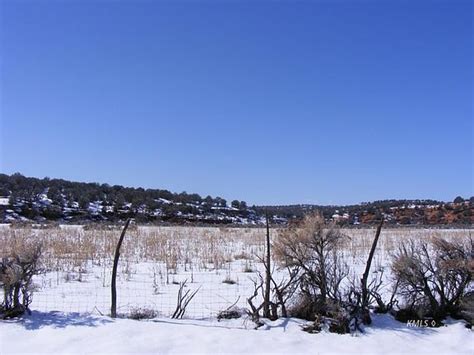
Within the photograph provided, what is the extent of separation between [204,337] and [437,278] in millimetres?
4461

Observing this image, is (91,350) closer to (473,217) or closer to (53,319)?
(53,319)

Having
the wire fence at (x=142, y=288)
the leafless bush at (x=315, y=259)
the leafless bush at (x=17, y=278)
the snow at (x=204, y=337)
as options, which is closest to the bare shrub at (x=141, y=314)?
the wire fence at (x=142, y=288)

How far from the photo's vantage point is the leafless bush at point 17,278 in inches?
313

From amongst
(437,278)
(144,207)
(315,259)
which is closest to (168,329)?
(315,259)

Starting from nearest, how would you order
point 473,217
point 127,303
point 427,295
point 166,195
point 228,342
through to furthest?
point 228,342, point 427,295, point 127,303, point 473,217, point 166,195

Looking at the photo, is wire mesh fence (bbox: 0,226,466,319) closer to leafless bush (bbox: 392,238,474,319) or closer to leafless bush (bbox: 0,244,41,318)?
leafless bush (bbox: 0,244,41,318)

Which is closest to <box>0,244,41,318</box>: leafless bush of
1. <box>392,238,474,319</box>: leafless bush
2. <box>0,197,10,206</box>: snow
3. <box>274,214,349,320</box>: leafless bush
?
<box>274,214,349,320</box>: leafless bush

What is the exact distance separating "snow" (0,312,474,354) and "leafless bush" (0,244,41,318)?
0.30m

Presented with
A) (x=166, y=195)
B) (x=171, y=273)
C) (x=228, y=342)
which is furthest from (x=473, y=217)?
(x=228, y=342)

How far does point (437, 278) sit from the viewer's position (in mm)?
8617

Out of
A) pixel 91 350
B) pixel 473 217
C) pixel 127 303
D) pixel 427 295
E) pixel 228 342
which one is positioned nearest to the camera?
pixel 91 350

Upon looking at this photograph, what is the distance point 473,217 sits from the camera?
2039 inches

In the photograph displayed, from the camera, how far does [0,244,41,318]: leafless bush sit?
313 inches

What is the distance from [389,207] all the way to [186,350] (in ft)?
195
